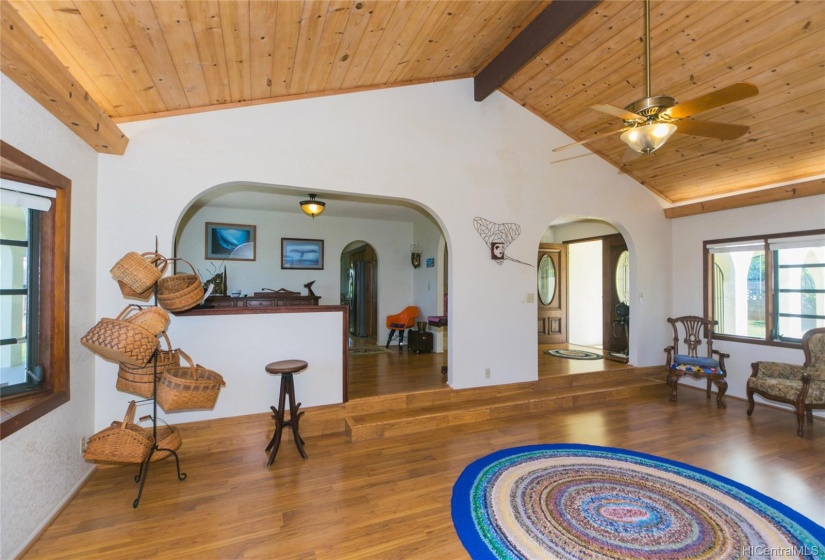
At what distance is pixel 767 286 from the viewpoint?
4.73 meters

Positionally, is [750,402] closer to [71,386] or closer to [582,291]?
[582,291]

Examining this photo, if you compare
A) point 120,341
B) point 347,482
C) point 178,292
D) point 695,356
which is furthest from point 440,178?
point 695,356

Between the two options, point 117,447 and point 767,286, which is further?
point 767,286

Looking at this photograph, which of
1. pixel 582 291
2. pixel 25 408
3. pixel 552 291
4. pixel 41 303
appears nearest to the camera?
pixel 25 408

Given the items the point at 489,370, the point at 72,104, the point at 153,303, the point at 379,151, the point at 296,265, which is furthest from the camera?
the point at 296,265

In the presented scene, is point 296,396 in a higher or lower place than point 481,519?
higher

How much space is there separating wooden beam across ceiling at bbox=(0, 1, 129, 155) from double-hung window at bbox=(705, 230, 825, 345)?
273 inches

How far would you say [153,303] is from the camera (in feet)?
10.4

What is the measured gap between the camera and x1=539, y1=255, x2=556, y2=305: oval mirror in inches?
302

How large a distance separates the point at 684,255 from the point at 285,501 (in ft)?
20.3

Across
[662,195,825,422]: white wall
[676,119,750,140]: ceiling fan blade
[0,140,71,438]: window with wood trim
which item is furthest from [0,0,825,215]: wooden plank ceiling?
[676,119,750,140]: ceiling fan blade

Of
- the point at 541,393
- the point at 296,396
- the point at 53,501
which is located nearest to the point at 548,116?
the point at 541,393

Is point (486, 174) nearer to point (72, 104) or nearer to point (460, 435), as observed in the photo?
point (460, 435)

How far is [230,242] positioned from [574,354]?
647 cm
